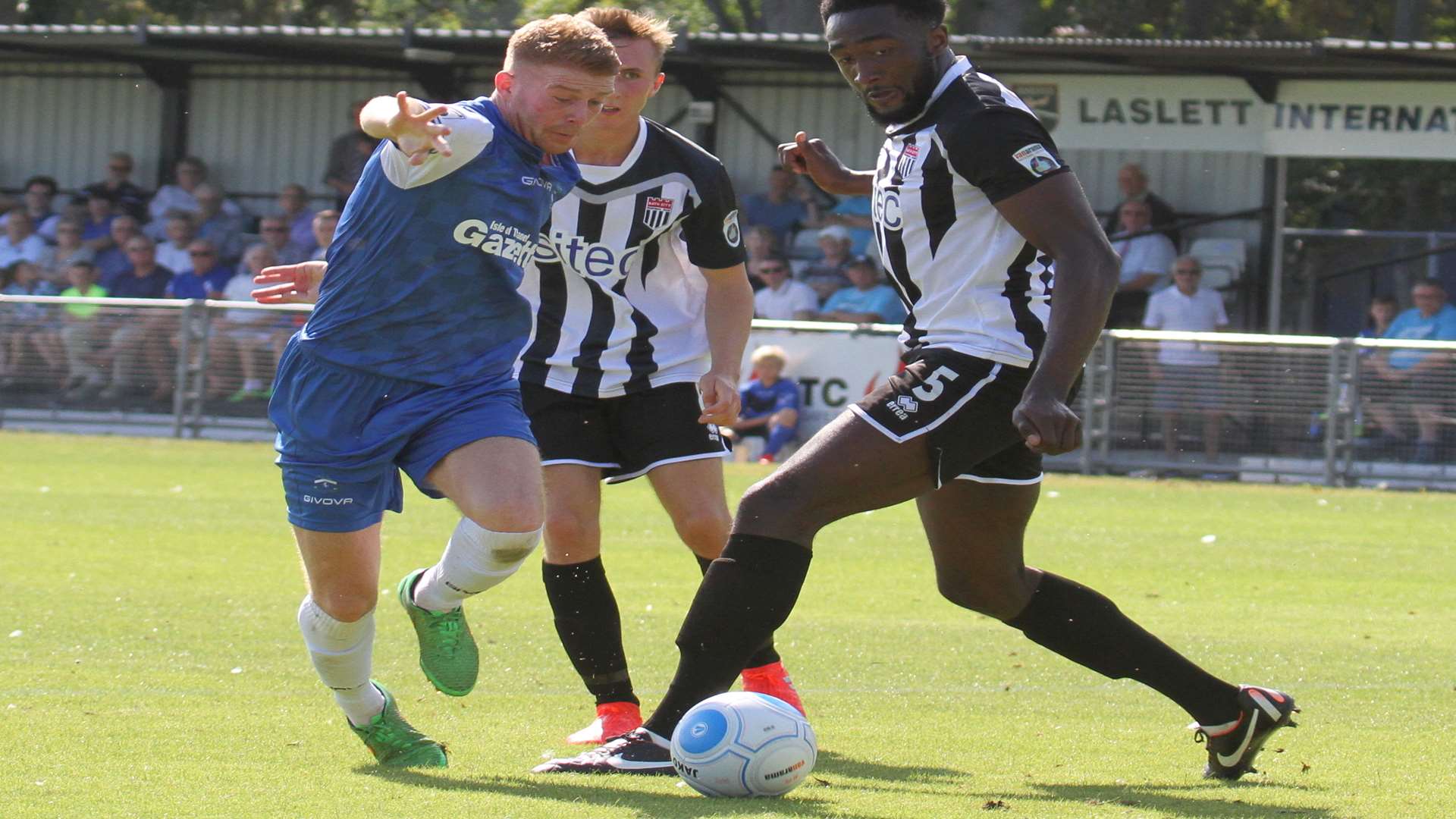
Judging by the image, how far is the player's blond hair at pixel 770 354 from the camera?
52.6 ft

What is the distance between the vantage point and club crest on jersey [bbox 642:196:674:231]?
5875 mm

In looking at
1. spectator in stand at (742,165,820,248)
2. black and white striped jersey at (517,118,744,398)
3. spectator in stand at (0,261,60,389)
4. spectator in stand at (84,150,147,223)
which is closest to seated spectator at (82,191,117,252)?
spectator in stand at (84,150,147,223)

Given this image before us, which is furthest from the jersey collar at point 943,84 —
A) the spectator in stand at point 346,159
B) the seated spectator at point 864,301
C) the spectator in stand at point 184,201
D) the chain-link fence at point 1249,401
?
the spectator in stand at point 184,201

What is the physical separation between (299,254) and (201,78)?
499 centimetres

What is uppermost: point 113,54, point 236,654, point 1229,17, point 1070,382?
point 1229,17

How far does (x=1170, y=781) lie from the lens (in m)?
5.04

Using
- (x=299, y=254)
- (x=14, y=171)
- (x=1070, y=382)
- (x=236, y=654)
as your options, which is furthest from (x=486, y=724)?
(x=14, y=171)

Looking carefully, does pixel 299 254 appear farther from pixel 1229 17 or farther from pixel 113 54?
pixel 1229 17

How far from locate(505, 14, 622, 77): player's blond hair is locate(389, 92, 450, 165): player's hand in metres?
0.32

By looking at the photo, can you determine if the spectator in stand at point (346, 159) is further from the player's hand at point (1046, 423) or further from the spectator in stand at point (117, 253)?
the player's hand at point (1046, 423)

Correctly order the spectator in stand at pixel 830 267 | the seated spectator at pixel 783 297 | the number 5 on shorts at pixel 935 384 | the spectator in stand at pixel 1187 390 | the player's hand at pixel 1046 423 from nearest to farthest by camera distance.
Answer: the player's hand at pixel 1046 423
the number 5 on shorts at pixel 935 384
the spectator in stand at pixel 1187 390
the seated spectator at pixel 783 297
the spectator in stand at pixel 830 267

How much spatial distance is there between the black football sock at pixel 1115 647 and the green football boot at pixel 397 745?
5.21ft

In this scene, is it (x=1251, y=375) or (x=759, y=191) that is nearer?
(x=1251, y=375)

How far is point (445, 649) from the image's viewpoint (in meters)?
5.27
